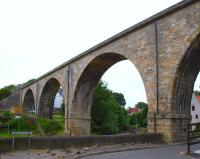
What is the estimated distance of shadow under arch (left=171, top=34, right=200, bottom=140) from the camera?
14305 mm

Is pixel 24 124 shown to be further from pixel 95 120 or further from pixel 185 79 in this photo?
pixel 95 120

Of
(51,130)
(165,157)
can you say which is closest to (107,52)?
(51,130)

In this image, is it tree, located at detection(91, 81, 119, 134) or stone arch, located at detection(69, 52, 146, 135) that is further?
tree, located at detection(91, 81, 119, 134)

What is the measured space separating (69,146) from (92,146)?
786mm

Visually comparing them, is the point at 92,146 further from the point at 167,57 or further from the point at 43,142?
the point at 167,57

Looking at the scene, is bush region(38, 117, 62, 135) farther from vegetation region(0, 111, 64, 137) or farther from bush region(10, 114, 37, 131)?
bush region(10, 114, 37, 131)

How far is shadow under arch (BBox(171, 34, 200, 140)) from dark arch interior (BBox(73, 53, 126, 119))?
6.94 m

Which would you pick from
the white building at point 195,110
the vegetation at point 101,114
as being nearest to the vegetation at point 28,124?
the vegetation at point 101,114

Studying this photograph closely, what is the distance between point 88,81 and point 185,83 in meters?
10.7

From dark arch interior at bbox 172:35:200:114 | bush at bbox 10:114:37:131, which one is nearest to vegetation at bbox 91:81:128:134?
bush at bbox 10:114:37:131

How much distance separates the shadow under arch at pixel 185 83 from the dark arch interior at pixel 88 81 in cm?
694

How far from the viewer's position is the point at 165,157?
29.0ft

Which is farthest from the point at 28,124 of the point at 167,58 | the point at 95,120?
the point at 95,120

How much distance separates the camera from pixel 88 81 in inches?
969
